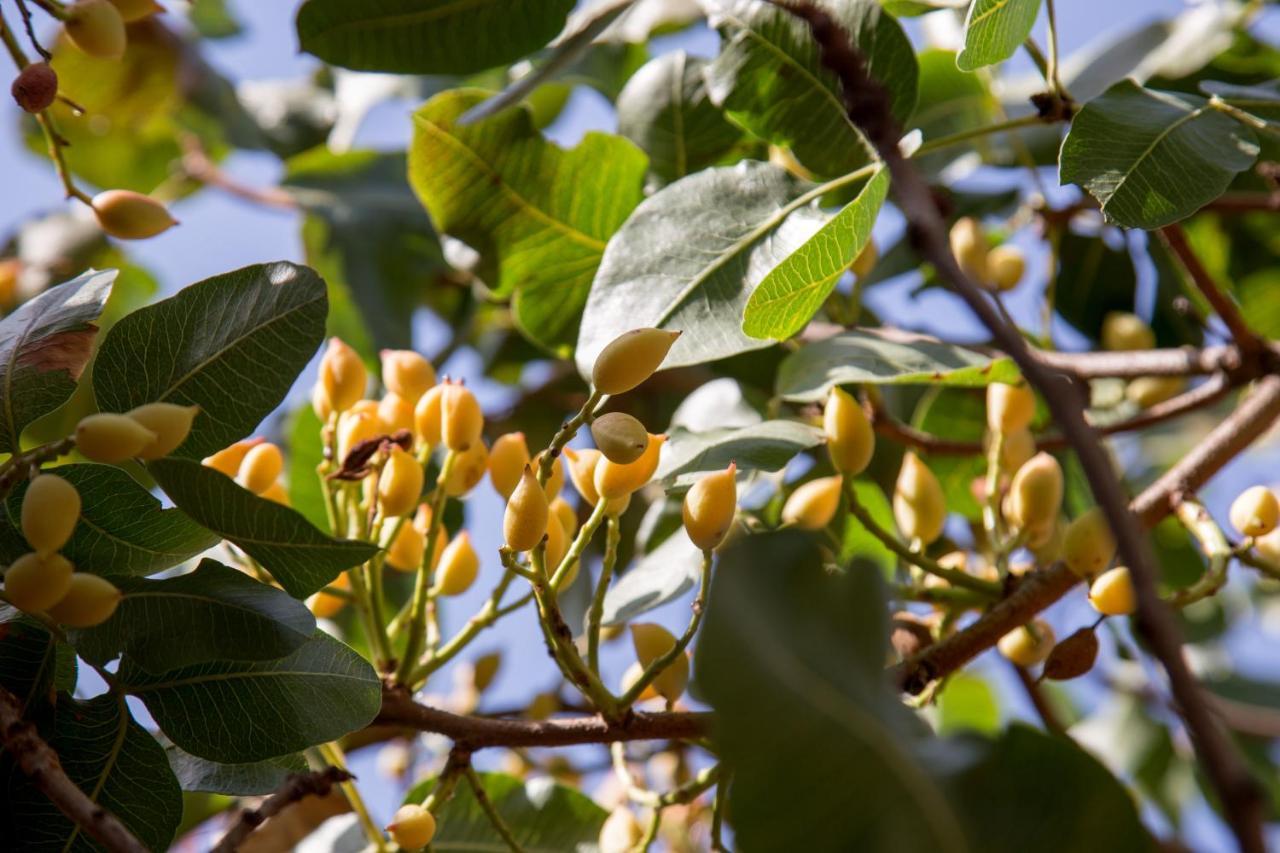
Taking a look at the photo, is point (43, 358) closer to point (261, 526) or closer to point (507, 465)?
point (261, 526)

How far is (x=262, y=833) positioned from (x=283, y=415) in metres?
0.69

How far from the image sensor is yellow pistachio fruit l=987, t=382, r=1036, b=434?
1064 millimetres

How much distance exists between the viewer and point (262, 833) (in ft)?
4.25

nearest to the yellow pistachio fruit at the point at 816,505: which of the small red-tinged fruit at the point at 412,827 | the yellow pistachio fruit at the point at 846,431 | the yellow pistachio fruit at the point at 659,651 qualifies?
the yellow pistachio fruit at the point at 846,431

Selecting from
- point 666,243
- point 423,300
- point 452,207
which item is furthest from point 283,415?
point 666,243

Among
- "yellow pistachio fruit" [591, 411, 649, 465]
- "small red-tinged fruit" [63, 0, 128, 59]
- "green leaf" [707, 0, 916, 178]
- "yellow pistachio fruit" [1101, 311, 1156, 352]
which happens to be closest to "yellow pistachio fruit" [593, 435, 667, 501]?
"yellow pistachio fruit" [591, 411, 649, 465]

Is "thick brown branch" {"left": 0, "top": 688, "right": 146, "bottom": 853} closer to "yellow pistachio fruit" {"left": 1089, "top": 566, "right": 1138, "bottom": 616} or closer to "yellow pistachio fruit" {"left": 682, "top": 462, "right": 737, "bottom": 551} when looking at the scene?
"yellow pistachio fruit" {"left": 682, "top": 462, "right": 737, "bottom": 551}

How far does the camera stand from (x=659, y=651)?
904 mm

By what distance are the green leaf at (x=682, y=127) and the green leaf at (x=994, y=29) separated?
0.36 meters

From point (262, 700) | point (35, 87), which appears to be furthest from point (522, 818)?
point (35, 87)

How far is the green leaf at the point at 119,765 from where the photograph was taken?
0.77 meters

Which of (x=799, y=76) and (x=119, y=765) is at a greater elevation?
(x=799, y=76)

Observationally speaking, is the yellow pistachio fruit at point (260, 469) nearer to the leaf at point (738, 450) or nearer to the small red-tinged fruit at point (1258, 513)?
the leaf at point (738, 450)

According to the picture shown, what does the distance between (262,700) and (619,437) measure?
0.27m
